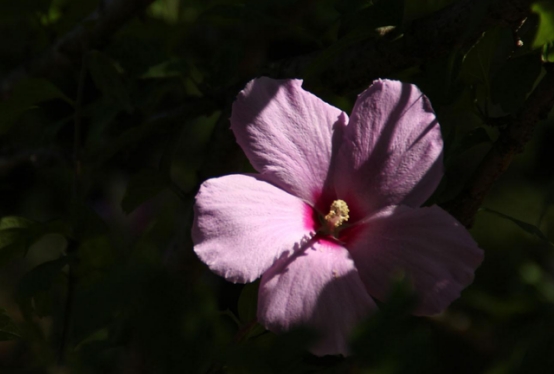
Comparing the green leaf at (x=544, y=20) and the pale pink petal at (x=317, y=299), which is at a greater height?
the green leaf at (x=544, y=20)

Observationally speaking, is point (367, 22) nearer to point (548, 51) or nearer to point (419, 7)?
point (419, 7)

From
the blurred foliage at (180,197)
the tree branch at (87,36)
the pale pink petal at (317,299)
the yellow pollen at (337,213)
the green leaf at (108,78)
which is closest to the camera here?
the blurred foliage at (180,197)

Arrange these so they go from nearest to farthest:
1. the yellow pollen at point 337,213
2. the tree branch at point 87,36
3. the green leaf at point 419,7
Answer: the yellow pollen at point 337,213, the green leaf at point 419,7, the tree branch at point 87,36

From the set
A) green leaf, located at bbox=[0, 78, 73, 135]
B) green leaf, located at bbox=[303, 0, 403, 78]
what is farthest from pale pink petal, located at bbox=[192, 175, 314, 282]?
green leaf, located at bbox=[0, 78, 73, 135]

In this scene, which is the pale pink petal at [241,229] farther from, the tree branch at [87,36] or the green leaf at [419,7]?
the tree branch at [87,36]

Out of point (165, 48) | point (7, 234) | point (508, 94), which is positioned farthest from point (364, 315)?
point (165, 48)

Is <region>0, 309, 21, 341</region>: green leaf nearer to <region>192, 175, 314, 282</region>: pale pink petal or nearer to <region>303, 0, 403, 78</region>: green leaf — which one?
<region>192, 175, 314, 282</region>: pale pink petal

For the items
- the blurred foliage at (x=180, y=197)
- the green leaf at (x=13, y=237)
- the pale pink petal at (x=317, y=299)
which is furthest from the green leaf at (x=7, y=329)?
the pale pink petal at (x=317, y=299)

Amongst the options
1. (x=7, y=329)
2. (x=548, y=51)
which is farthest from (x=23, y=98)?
(x=548, y=51)
